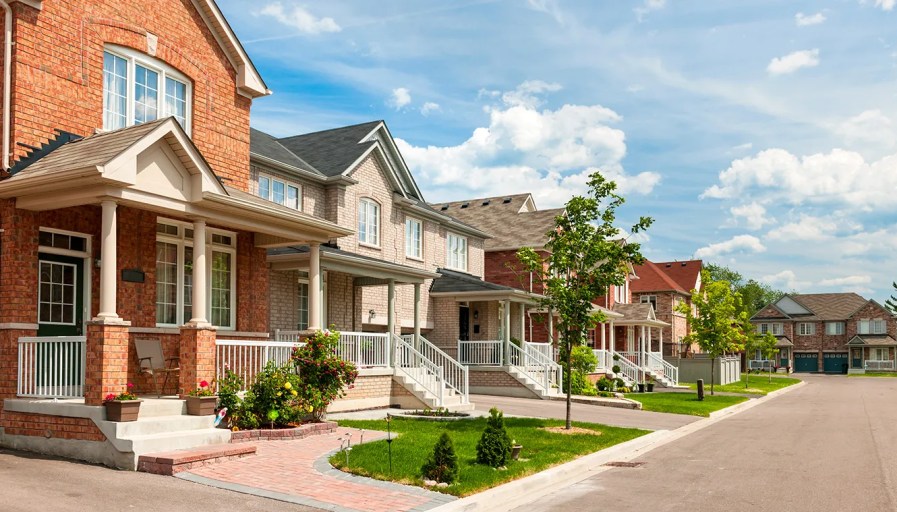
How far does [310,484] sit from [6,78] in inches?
338

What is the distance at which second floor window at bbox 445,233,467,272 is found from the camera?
33.1 metres

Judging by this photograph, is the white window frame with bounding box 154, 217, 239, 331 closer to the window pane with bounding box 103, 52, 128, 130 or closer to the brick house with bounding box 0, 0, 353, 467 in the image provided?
the brick house with bounding box 0, 0, 353, 467

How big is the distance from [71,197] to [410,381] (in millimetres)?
11410

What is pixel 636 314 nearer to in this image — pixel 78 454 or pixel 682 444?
pixel 682 444

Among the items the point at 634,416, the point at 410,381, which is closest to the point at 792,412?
the point at 634,416

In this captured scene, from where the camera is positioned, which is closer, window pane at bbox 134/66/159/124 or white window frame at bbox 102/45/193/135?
white window frame at bbox 102/45/193/135

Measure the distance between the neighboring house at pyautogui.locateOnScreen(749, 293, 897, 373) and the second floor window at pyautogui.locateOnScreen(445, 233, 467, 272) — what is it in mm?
65247

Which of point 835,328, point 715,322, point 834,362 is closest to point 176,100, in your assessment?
point 715,322


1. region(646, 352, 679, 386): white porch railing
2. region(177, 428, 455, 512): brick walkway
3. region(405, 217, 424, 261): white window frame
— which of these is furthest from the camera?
region(646, 352, 679, 386): white porch railing

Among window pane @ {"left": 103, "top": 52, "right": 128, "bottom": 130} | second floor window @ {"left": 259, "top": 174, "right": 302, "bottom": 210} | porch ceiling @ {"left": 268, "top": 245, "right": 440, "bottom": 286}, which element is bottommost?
porch ceiling @ {"left": 268, "top": 245, "right": 440, "bottom": 286}

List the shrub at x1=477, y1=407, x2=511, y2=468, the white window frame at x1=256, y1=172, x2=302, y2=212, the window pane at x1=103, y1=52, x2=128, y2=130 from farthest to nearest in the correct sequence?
the white window frame at x1=256, y1=172, x2=302, y2=212 < the window pane at x1=103, y1=52, x2=128, y2=130 < the shrub at x1=477, y1=407, x2=511, y2=468

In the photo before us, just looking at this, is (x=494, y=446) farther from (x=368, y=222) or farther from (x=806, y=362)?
(x=806, y=362)

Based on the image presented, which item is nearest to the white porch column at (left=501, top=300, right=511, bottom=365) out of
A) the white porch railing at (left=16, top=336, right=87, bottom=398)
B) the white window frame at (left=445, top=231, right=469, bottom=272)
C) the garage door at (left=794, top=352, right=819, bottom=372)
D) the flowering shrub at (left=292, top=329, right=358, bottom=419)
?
the white window frame at (left=445, top=231, right=469, bottom=272)

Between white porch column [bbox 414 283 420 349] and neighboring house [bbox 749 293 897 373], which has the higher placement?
white porch column [bbox 414 283 420 349]
